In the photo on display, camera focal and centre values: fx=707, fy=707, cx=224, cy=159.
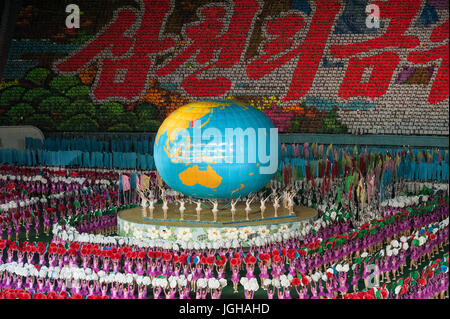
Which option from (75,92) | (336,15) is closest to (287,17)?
(336,15)

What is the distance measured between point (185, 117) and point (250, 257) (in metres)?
3.83

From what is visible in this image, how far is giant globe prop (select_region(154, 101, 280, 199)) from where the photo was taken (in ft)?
43.5

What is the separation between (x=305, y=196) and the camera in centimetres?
1709

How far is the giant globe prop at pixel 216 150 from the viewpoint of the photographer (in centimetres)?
1326

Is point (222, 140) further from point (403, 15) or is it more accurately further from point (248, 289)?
point (403, 15)

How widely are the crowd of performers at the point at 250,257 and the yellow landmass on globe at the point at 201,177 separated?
55cm
